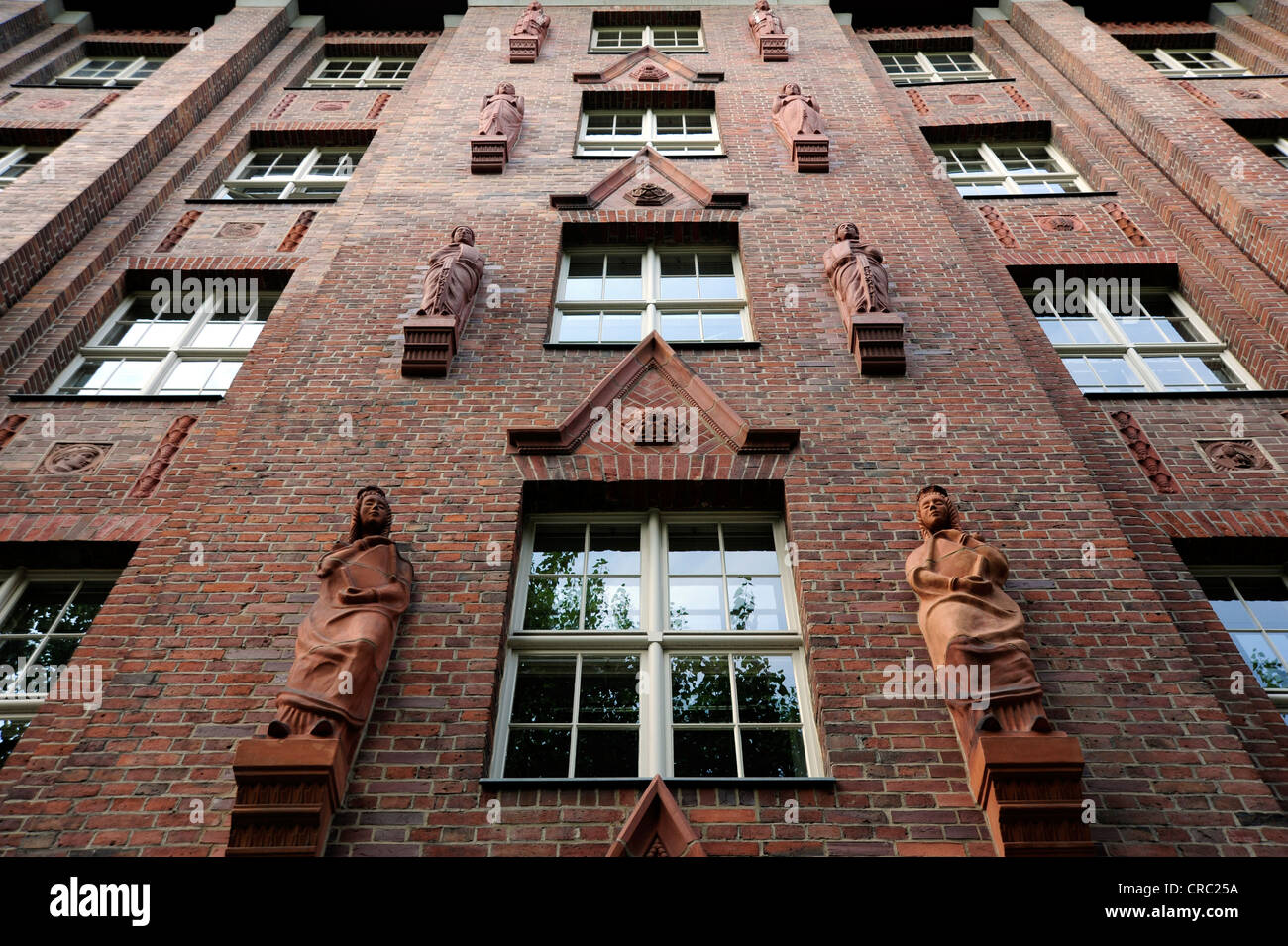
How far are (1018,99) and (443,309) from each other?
10777mm

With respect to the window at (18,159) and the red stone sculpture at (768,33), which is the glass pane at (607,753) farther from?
the window at (18,159)

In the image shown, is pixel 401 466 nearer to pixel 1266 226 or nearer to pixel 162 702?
pixel 162 702

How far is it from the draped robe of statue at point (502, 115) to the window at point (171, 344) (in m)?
3.47

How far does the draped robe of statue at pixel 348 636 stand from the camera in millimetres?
5215

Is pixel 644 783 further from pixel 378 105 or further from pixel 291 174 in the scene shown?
pixel 378 105

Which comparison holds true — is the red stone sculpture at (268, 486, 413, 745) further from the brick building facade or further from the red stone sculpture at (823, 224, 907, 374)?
the red stone sculpture at (823, 224, 907, 374)

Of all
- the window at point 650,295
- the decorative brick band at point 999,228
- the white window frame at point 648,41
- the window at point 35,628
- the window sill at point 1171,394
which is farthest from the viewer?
the white window frame at point 648,41

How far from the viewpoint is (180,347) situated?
9922 mm

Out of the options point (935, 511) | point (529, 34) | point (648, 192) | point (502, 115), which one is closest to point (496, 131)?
point (502, 115)

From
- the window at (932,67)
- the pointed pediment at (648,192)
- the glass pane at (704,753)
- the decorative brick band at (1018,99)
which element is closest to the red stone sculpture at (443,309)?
the pointed pediment at (648,192)

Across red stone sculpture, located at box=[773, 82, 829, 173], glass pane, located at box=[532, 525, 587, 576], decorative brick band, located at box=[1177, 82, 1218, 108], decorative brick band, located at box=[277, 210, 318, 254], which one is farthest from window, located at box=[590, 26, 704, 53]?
glass pane, located at box=[532, 525, 587, 576]

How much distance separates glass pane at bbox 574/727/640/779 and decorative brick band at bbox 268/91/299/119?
13.1m

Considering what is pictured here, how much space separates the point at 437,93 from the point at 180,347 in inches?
239
